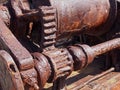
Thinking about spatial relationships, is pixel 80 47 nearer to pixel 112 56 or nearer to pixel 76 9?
pixel 76 9

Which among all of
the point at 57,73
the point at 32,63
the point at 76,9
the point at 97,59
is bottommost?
the point at 97,59

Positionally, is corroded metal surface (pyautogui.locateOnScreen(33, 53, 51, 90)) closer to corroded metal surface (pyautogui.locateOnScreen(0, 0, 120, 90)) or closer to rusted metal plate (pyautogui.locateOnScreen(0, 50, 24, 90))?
corroded metal surface (pyautogui.locateOnScreen(0, 0, 120, 90))

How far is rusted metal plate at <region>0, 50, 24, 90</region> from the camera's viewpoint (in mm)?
1359

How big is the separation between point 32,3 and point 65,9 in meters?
0.23

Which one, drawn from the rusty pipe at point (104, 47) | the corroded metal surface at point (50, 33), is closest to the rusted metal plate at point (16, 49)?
the corroded metal surface at point (50, 33)

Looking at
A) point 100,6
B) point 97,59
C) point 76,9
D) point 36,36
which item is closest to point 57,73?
point 36,36

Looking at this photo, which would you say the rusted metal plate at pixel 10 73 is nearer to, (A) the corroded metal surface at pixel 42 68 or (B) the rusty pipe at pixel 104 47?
(A) the corroded metal surface at pixel 42 68

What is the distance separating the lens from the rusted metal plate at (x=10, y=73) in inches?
53.5

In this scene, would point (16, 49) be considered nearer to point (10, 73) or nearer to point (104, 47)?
point (10, 73)

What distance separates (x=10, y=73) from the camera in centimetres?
136


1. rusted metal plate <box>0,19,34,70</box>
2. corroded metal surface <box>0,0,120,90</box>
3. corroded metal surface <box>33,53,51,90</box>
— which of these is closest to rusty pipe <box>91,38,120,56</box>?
corroded metal surface <box>0,0,120,90</box>

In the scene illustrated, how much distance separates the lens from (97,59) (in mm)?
2875

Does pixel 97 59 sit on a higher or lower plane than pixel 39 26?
lower

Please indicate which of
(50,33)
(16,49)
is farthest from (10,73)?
(50,33)
